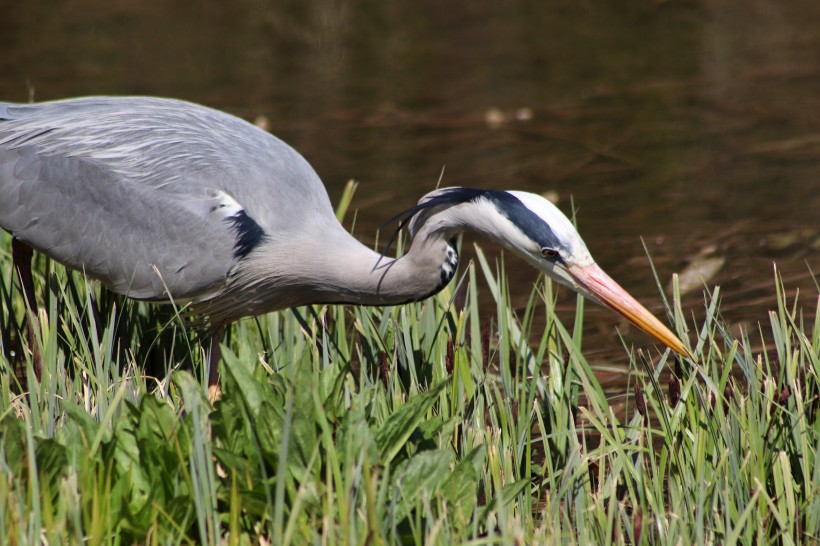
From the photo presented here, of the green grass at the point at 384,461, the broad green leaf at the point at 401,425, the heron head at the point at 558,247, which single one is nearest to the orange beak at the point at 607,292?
the heron head at the point at 558,247

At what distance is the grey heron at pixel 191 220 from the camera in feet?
11.9

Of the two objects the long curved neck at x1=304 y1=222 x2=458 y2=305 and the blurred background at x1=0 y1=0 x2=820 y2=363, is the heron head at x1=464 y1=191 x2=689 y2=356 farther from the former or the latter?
the blurred background at x1=0 y1=0 x2=820 y2=363

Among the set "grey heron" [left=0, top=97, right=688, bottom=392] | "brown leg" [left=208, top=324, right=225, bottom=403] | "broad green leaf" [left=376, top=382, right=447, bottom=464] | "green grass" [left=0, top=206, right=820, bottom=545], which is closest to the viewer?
"green grass" [left=0, top=206, right=820, bottom=545]

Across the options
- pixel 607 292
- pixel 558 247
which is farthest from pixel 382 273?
pixel 607 292

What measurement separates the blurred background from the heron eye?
1258 mm

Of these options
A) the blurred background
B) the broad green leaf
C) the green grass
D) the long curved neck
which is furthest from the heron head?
the blurred background

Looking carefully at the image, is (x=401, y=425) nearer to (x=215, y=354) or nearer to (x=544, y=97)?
(x=215, y=354)

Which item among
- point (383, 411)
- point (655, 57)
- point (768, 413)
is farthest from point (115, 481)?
point (655, 57)

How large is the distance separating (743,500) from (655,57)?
21.1ft

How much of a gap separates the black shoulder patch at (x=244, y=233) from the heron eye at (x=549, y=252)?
3.20ft

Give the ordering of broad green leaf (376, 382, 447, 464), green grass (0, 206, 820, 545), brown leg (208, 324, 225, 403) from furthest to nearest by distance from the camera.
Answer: brown leg (208, 324, 225, 403)
broad green leaf (376, 382, 447, 464)
green grass (0, 206, 820, 545)

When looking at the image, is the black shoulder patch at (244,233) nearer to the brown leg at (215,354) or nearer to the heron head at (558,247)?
the brown leg at (215,354)

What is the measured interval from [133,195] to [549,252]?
144cm

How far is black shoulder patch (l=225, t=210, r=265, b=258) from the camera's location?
3674 millimetres
